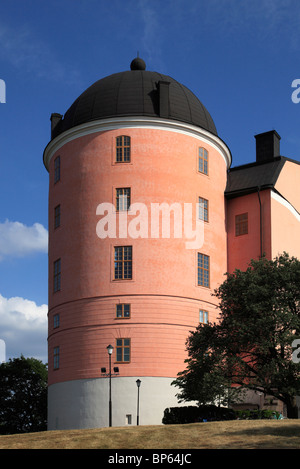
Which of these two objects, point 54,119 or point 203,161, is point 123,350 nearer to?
point 203,161

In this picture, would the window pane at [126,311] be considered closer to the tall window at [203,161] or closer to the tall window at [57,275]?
the tall window at [57,275]

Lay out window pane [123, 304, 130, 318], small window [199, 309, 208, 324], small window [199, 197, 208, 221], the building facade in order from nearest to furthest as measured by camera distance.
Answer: the building facade, window pane [123, 304, 130, 318], small window [199, 309, 208, 324], small window [199, 197, 208, 221]

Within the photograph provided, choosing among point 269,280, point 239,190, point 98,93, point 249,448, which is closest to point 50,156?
point 98,93

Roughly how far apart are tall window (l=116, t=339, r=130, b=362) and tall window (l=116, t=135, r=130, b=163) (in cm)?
1210

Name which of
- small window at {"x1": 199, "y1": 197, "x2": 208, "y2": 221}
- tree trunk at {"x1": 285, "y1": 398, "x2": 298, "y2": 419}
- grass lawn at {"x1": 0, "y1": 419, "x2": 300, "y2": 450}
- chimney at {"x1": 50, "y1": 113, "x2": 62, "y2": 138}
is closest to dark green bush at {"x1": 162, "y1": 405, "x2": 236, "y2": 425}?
tree trunk at {"x1": 285, "y1": 398, "x2": 298, "y2": 419}

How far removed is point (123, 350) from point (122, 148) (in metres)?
13.5

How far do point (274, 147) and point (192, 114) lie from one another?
9073 mm

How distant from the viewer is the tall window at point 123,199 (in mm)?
46781

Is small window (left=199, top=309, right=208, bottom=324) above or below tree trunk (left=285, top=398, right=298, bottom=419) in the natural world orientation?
above

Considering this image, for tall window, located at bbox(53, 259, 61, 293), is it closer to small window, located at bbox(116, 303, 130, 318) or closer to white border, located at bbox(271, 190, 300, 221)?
small window, located at bbox(116, 303, 130, 318)

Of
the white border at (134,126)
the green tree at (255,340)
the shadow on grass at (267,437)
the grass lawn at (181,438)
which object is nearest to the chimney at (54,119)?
the white border at (134,126)

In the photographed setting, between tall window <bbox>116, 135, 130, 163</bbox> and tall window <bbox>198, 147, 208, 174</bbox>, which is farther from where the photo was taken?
tall window <bbox>198, 147, 208, 174</bbox>

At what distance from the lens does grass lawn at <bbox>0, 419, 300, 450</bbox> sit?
2350 centimetres

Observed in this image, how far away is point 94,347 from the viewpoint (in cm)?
4519
